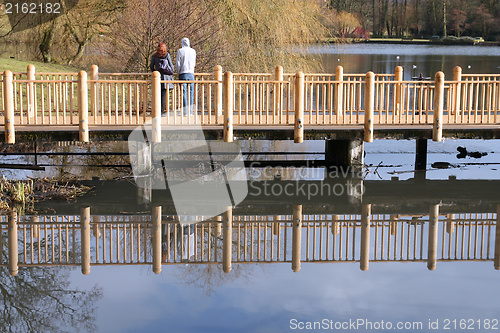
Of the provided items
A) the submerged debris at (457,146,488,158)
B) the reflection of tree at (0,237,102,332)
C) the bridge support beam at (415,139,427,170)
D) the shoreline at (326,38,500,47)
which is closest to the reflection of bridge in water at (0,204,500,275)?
the reflection of tree at (0,237,102,332)

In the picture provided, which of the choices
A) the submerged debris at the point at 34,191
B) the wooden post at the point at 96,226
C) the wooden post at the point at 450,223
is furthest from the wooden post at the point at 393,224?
the submerged debris at the point at 34,191

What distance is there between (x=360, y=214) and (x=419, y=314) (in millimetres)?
5182

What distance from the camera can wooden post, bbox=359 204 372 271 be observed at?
12.8 m

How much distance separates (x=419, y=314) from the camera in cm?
1066

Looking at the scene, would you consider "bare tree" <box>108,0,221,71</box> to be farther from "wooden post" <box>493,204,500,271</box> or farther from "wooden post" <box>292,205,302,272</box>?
"wooden post" <box>493,204,500,271</box>

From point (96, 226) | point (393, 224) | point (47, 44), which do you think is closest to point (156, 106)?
point (96, 226)

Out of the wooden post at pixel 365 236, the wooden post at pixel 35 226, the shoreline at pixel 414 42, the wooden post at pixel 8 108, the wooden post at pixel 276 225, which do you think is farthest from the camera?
the shoreline at pixel 414 42

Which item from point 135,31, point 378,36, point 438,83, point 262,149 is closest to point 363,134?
point 438,83

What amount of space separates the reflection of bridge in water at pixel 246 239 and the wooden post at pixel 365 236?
2cm

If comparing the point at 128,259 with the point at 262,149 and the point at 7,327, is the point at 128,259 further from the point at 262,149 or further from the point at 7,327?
the point at 262,149

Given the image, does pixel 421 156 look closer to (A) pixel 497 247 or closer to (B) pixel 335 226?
(B) pixel 335 226

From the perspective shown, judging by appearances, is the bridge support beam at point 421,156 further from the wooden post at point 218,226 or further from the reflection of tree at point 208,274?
the reflection of tree at point 208,274

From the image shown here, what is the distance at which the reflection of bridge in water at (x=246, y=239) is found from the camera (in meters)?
12.9

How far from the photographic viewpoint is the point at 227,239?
1388 centimetres
